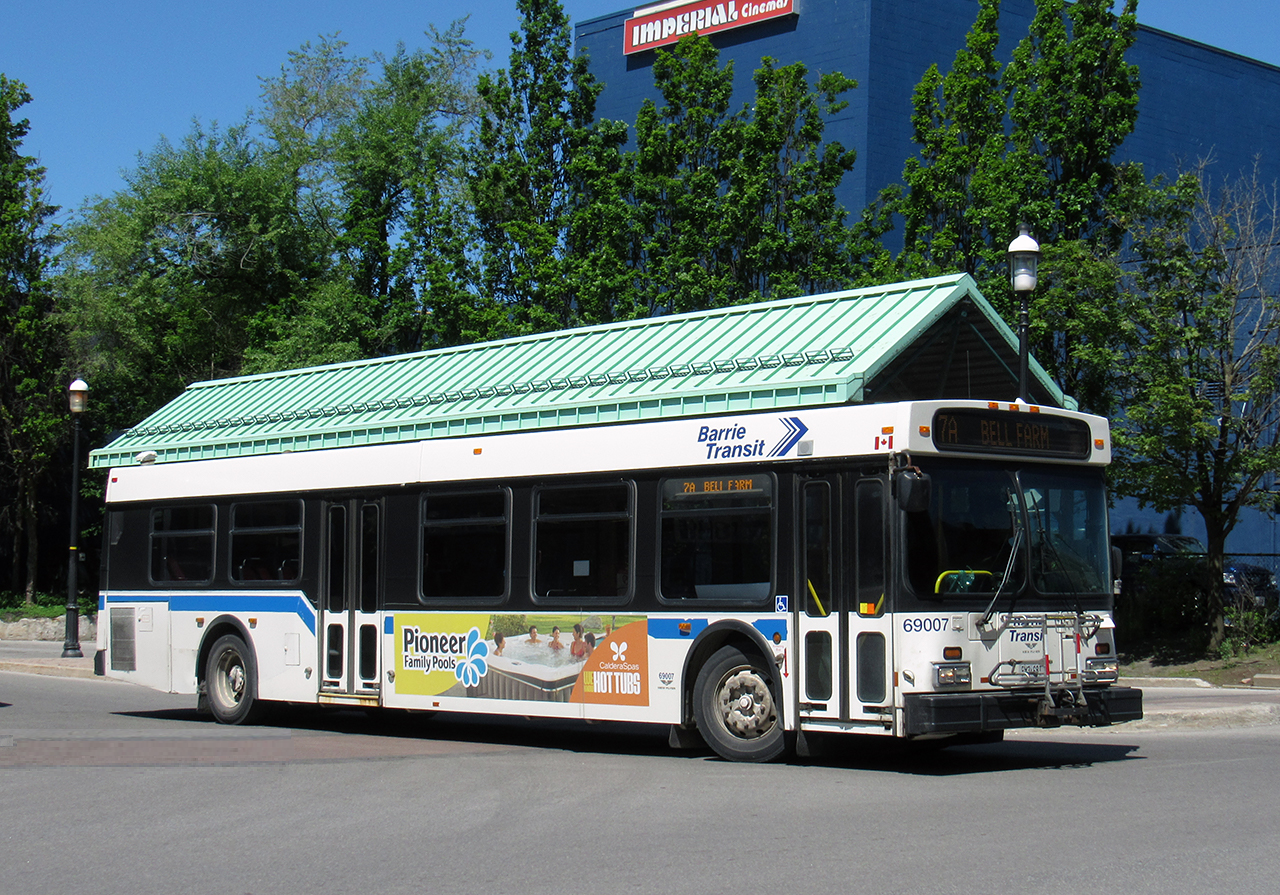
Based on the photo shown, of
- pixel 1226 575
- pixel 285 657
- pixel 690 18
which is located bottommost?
pixel 285 657

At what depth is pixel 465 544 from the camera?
14367mm

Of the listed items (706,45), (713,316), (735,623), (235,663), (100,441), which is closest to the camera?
(735,623)

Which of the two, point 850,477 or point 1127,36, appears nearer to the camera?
point 850,477

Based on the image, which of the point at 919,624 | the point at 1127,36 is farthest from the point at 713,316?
the point at 1127,36

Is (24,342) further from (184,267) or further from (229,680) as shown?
(229,680)

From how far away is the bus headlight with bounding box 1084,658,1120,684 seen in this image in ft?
38.1

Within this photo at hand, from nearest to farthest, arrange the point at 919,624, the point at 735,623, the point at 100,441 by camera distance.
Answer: the point at 919,624 → the point at 735,623 → the point at 100,441

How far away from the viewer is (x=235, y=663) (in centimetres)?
1689

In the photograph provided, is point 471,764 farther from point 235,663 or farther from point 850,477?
point 235,663

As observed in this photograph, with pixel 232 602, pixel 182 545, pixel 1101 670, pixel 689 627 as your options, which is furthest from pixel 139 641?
pixel 1101 670

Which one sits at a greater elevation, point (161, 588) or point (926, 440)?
point (926, 440)

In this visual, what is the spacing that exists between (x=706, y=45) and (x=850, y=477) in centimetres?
1997

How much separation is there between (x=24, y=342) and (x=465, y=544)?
33.6 meters

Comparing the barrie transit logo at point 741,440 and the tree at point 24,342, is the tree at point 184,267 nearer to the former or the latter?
the tree at point 24,342
